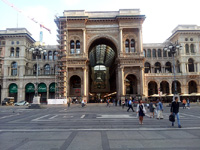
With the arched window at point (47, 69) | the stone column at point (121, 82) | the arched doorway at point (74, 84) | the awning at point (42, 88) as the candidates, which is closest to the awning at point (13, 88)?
the awning at point (42, 88)

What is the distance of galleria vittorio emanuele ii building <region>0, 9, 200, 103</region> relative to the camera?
49500 mm

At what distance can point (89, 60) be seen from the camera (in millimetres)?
56406

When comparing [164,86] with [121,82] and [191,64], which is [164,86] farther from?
[121,82]

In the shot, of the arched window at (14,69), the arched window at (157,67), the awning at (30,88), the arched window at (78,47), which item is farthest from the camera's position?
the arched window at (157,67)

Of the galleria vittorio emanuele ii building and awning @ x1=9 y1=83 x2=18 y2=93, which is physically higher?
the galleria vittorio emanuele ii building

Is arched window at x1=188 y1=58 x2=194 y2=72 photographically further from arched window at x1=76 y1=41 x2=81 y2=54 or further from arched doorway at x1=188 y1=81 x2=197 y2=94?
arched window at x1=76 y1=41 x2=81 y2=54

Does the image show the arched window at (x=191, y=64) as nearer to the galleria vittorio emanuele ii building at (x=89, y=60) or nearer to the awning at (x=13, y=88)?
the galleria vittorio emanuele ii building at (x=89, y=60)

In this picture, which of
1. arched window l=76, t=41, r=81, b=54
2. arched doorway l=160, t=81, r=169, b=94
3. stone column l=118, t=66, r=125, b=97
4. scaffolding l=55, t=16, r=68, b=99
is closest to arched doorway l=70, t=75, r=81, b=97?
scaffolding l=55, t=16, r=68, b=99

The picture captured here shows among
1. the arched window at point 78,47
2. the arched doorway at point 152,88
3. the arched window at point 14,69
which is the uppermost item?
the arched window at point 78,47

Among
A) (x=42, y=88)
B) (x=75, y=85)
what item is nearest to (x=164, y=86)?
(x=75, y=85)

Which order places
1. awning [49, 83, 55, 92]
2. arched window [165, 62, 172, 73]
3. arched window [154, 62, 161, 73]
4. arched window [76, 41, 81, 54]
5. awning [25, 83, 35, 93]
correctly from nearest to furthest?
arched window [76, 41, 81, 54]
awning [25, 83, 35, 93]
awning [49, 83, 55, 92]
arched window [165, 62, 172, 73]
arched window [154, 62, 161, 73]

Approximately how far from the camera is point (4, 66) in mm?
57344

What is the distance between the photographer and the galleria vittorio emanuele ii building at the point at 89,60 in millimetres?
49500

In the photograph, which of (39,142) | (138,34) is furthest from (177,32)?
(39,142)
